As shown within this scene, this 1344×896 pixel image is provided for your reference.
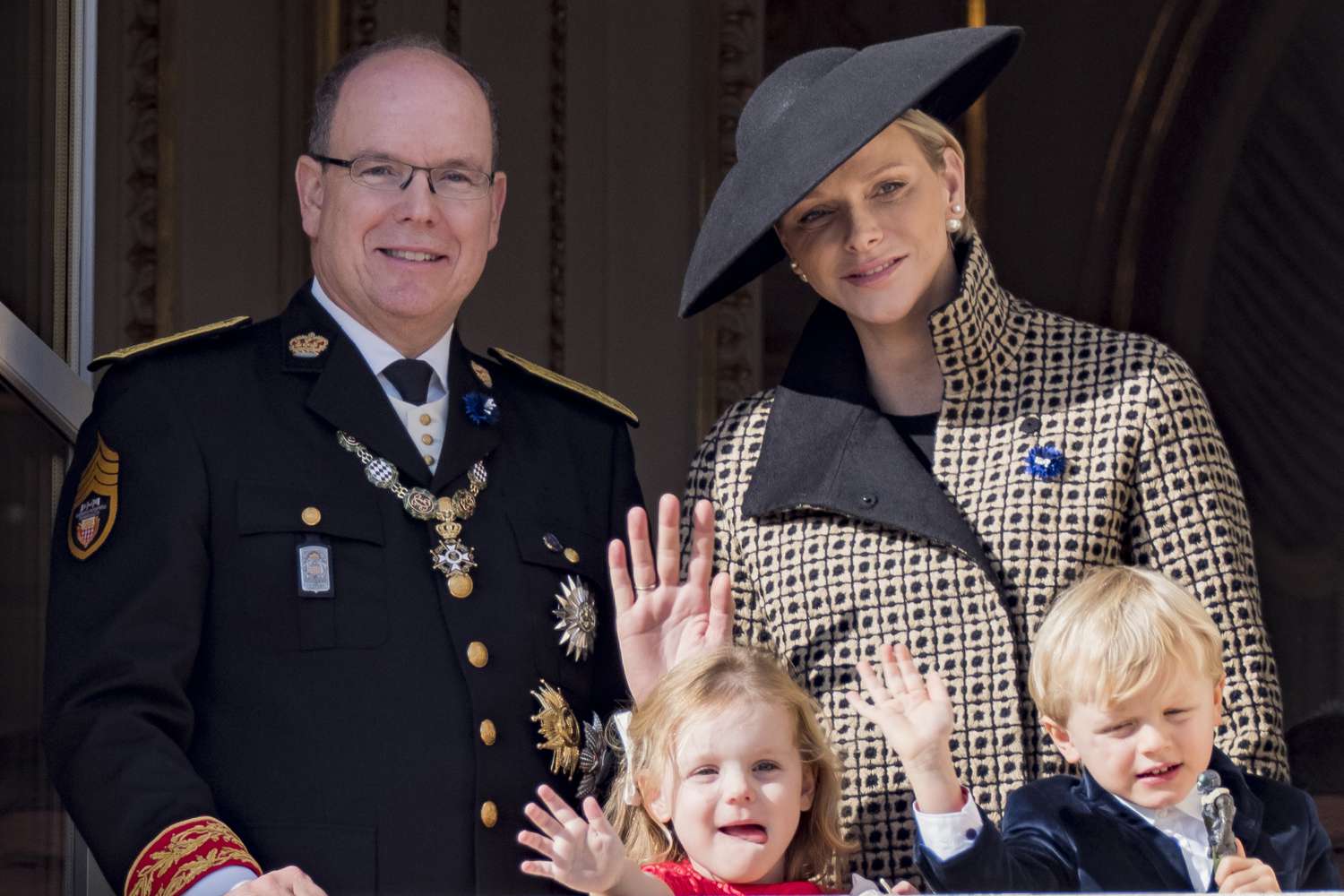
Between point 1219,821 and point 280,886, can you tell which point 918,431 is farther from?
point 280,886

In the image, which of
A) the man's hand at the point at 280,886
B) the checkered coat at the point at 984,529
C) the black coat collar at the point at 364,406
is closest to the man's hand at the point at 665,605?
the checkered coat at the point at 984,529

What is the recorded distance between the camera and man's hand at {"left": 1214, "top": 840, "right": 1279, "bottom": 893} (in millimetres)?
2867

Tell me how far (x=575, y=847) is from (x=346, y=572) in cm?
65

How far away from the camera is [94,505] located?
3.17 meters

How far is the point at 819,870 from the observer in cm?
316

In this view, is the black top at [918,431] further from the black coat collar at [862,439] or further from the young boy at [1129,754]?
the young boy at [1129,754]

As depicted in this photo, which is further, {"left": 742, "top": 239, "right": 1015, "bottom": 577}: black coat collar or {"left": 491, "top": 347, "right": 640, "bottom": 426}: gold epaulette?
{"left": 491, "top": 347, "right": 640, "bottom": 426}: gold epaulette

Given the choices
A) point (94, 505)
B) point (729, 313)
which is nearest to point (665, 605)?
point (94, 505)

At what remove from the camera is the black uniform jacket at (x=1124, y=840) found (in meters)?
3.01

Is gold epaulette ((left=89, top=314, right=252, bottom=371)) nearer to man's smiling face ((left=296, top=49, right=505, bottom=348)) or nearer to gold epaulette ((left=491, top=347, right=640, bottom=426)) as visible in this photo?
man's smiling face ((left=296, top=49, right=505, bottom=348))

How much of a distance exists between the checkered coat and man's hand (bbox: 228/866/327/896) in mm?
819

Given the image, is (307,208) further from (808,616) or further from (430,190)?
(808,616)

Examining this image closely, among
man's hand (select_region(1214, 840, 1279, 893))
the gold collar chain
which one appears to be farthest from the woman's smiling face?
man's hand (select_region(1214, 840, 1279, 893))

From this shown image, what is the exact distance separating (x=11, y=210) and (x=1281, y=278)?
246 cm
